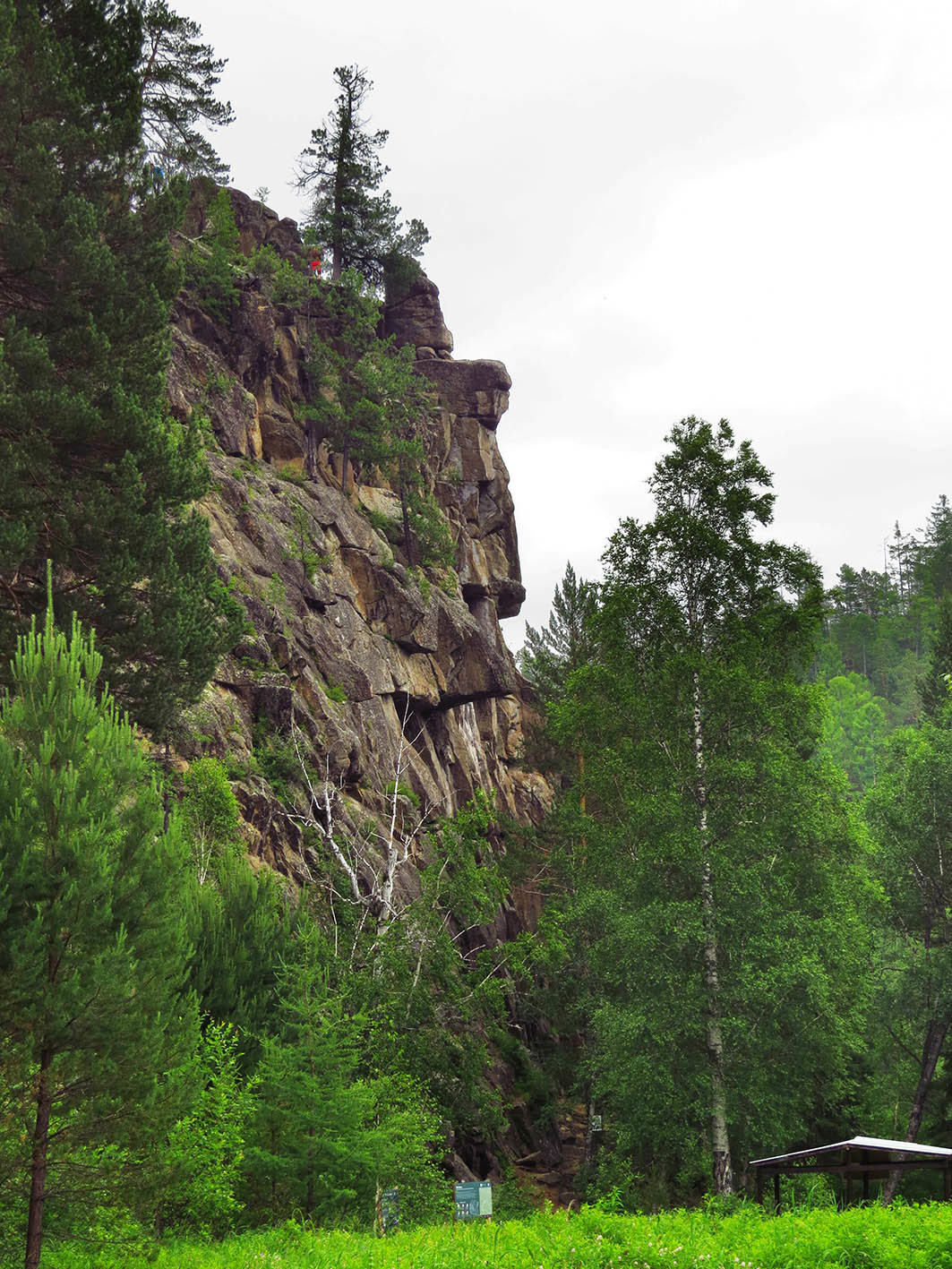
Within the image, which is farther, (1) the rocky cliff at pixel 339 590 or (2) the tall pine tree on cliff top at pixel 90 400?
(1) the rocky cliff at pixel 339 590

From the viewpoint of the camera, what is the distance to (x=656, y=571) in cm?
2273

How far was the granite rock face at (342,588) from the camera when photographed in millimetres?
31422

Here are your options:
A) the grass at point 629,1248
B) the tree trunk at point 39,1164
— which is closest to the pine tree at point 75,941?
the tree trunk at point 39,1164

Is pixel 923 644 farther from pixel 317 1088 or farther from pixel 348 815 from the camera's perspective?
pixel 317 1088

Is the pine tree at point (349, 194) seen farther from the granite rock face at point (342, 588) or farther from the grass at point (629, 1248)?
the grass at point (629, 1248)

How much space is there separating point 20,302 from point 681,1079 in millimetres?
20161

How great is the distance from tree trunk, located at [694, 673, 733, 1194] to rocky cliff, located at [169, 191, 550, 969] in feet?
32.9

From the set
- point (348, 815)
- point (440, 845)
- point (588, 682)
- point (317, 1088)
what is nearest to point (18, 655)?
point (317, 1088)

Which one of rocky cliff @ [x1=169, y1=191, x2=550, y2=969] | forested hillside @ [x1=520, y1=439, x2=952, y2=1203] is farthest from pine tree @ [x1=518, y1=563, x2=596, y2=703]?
→ forested hillside @ [x1=520, y1=439, x2=952, y2=1203]

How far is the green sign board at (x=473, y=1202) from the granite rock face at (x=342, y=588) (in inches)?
466

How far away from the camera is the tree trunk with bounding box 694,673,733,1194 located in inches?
703

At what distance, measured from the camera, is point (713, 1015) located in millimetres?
18672

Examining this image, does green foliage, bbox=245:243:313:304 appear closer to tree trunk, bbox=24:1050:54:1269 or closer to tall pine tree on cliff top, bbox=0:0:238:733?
tall pine tree on cliff top, bbox=0:0:238:733

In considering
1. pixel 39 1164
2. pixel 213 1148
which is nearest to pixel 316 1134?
pixel 213 1148
